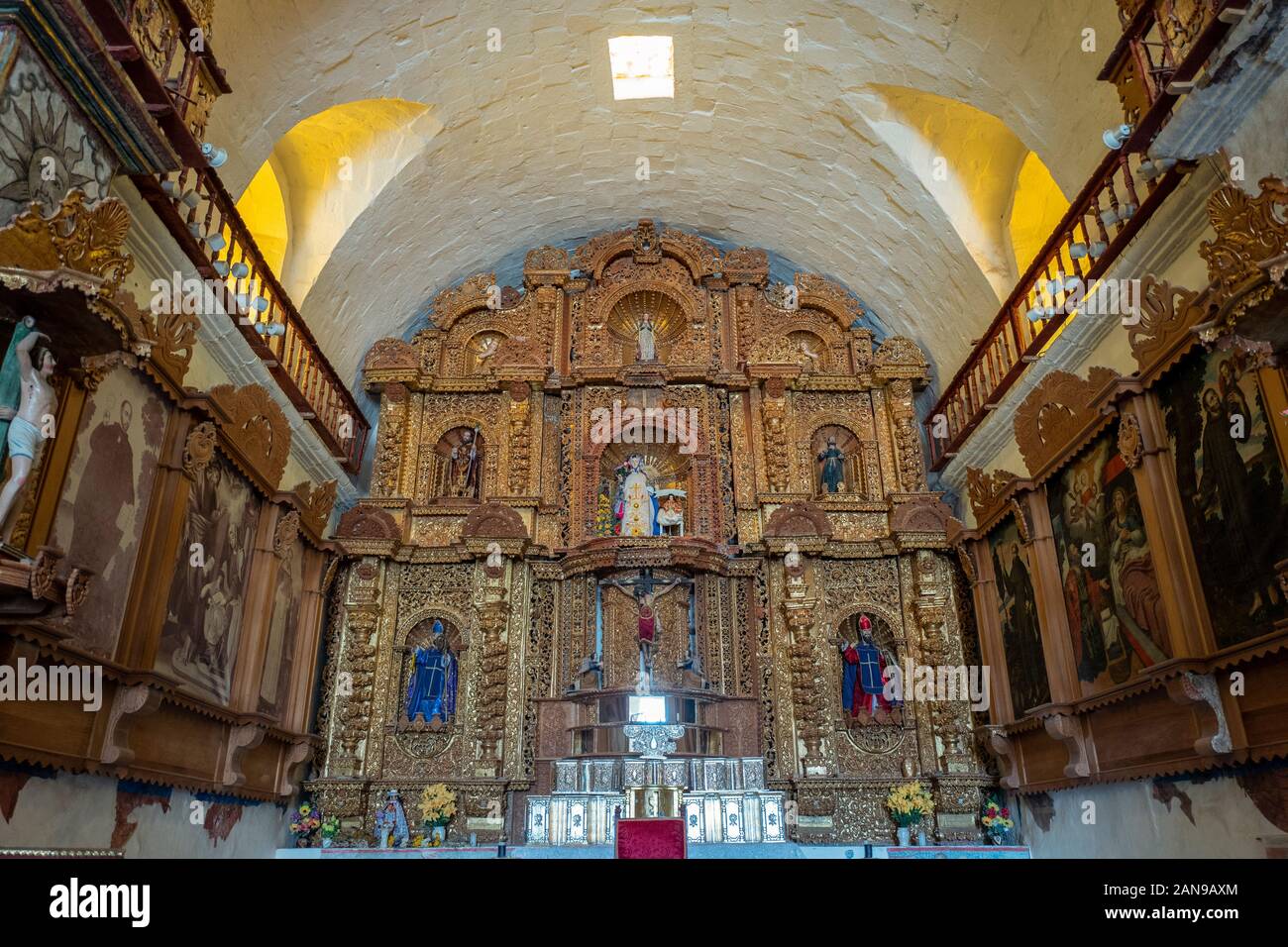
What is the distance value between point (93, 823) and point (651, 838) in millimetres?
4580

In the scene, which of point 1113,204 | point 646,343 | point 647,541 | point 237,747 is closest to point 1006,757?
point 647,541

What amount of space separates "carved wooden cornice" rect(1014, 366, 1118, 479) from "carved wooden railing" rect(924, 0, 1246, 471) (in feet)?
3.37

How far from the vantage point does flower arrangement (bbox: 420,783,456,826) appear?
11.8 m

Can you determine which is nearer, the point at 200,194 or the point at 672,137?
the point at 200,194

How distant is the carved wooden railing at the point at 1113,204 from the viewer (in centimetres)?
689

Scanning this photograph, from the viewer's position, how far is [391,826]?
12.0 meters

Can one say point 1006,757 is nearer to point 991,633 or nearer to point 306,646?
point 991,633

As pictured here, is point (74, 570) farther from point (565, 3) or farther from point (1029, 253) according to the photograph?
point (1029, 253)

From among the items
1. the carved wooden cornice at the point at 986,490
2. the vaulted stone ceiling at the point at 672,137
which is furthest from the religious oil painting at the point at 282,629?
the carved wooden cornice at the point at 986,490

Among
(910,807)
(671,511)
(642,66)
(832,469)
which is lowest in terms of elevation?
(910,807)

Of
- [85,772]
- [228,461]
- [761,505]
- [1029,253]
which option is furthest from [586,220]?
[85,772]

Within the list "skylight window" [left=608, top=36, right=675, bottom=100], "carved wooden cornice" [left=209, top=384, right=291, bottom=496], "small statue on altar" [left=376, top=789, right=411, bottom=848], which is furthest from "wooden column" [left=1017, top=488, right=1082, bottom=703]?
"carved wooden cornice" [left=209, top=384, right=291, bottom=496]

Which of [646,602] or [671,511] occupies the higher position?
[671,511]

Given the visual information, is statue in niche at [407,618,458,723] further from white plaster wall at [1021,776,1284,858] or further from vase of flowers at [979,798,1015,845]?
white plaster wall at [1021,776,1284,858]
